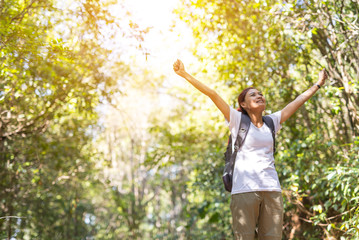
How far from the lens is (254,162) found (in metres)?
2.83

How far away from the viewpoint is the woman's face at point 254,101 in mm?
3064

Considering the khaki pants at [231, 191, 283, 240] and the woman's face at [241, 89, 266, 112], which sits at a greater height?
the woman's face at [241, 89, 266, 112]

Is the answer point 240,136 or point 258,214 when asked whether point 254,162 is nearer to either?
point 240,136

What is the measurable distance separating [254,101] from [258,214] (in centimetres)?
91

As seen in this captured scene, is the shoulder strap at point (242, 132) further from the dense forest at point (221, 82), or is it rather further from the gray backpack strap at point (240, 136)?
the dense forest at point (221, 82)

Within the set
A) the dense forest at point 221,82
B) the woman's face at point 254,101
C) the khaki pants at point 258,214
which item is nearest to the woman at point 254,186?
the khaki pants at point 258,214

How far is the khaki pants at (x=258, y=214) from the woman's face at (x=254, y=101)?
712mm

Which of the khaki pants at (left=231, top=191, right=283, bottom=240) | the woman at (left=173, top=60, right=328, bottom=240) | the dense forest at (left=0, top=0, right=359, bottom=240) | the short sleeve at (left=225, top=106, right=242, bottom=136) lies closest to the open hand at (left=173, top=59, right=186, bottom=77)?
the woman at (left=173, top=60, right=328, bottom=240)

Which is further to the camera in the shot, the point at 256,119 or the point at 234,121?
the point at 256,119

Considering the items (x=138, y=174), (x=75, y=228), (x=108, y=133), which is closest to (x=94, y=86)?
Result: (x=75, y=228)

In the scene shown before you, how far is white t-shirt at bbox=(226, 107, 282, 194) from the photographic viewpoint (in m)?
2.75

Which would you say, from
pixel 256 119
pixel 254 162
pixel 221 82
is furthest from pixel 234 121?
pixel 221 82

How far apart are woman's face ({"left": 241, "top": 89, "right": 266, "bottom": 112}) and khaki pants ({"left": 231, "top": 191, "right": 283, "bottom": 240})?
71cm

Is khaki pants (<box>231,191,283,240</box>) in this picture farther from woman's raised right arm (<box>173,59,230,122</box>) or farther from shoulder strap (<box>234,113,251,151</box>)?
woman's raised right arm (<box>173,59,230,122</box>)
